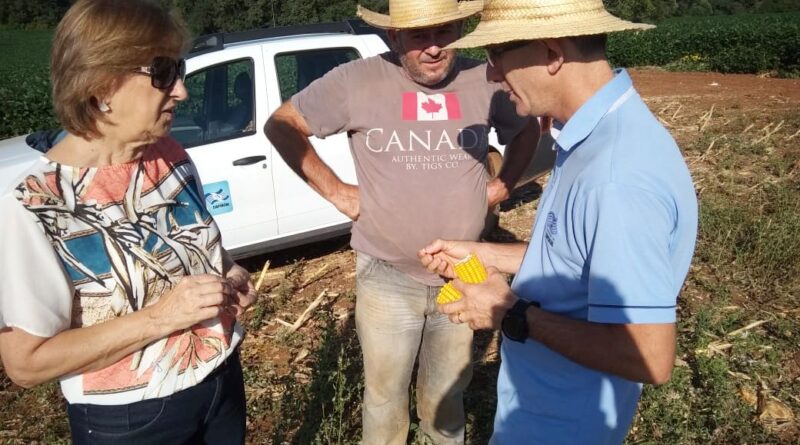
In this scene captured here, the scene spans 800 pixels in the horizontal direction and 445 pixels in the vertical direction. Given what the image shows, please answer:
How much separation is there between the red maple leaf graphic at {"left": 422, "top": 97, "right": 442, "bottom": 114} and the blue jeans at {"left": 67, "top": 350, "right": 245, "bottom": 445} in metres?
1.35

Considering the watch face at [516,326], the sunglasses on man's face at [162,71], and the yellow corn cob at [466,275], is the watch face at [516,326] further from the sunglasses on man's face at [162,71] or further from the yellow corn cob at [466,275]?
the sunglasses on man's face at [162,71]

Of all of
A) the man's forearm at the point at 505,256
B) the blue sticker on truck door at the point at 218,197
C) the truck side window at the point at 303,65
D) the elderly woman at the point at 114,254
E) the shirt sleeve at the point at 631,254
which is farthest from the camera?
the truck side window at the point at 303,65

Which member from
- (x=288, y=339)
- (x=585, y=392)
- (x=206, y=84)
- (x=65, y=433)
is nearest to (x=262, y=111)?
(x=206, y=84)

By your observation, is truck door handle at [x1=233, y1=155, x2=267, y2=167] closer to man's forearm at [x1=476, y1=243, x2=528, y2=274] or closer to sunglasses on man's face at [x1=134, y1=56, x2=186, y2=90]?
man's forearm at [x1=476, y1=243, x2=528, y2=274]

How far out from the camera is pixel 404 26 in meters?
2.82

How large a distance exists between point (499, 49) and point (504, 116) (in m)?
1.26

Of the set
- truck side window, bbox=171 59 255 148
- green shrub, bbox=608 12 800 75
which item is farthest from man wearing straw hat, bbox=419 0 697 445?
green shrub, bbox=608 12 800 75

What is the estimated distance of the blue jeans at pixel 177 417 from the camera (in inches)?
72.7

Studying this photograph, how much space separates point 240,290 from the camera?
7.24 ft

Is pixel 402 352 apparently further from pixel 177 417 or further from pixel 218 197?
pixel 218 197

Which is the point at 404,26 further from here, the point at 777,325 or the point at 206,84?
the point at 777,325

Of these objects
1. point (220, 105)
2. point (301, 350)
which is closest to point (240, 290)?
point (301, 350)

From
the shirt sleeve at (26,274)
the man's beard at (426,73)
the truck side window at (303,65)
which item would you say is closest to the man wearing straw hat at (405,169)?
the man's beard at (426,73)

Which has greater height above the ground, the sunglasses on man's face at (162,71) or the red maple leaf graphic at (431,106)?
the sunglasses on man's face at (162,71)
